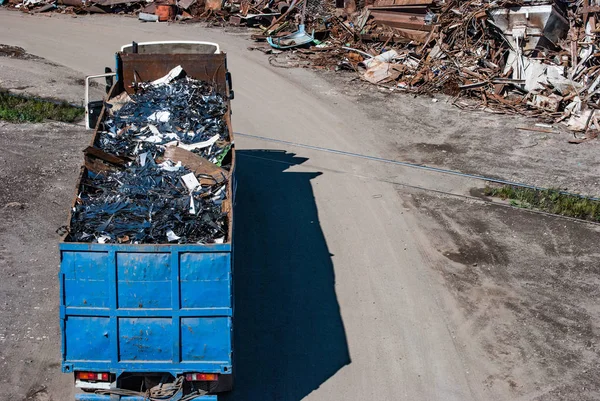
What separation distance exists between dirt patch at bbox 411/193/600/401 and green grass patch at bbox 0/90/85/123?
28.9ft

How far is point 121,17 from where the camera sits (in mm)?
26578

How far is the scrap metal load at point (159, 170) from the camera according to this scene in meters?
8.76

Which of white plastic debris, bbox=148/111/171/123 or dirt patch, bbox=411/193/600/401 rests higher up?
white plastic debris, bbox=148/111/171/123

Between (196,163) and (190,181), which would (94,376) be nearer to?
(190,181)

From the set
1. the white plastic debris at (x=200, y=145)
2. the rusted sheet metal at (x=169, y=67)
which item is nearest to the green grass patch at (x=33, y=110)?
the rusted sheet metal at (x=169, y=67)

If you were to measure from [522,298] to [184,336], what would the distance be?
19.4ft

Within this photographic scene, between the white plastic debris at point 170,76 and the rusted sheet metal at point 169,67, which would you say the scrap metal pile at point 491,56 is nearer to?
the rusted sheet metal at point 169,67

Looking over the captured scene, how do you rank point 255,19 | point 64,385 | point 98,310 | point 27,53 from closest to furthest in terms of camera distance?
point 98,310 → point 64,385 → point 27,53 → point 255,19

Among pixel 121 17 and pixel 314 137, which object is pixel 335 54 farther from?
pixel 121 17

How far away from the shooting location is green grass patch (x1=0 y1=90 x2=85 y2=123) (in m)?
17.1

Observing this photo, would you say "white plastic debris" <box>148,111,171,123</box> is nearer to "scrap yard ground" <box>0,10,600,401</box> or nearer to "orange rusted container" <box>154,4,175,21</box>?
"scrap yard ground" <box>0,10,600,401</box>

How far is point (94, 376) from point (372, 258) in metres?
5.56

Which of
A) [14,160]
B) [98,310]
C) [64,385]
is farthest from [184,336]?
[14,160]

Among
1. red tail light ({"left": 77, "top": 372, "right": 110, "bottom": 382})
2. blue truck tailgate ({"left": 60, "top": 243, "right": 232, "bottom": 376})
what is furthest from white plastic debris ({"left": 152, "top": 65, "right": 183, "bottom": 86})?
red tail light ({"left": 77, "top": 372, "right": 110, "bottom": 382})
